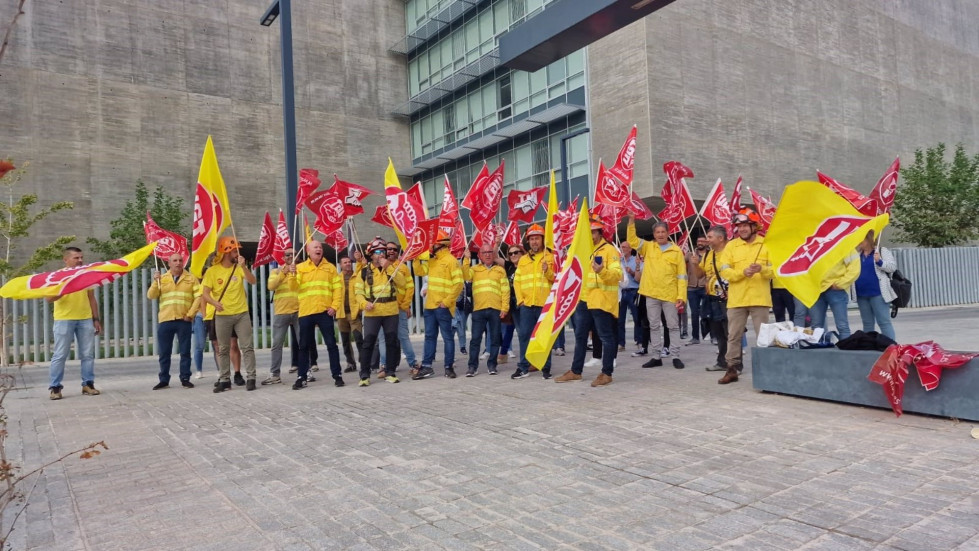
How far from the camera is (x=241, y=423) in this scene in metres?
6.68

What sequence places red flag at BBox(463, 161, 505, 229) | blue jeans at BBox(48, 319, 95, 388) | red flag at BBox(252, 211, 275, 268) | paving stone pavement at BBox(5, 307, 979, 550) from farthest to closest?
red flag at BBox(463, 161, 505, 229)
red flag at BBox(252, 211, 275, 268)
blue jeans at BBox(48, 319, 95, 388)
paving stone pavement at BBox(5, 307, 979, 550)

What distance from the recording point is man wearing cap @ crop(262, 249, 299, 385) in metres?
9.45

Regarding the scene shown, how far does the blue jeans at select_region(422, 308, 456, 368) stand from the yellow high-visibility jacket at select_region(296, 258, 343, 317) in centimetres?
134

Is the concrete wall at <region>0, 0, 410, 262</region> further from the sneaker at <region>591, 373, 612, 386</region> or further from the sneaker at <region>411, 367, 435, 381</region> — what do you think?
the sneaker at <region>591, 373, 612, 386</region>

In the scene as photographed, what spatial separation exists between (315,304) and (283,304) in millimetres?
839

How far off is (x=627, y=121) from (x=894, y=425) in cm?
2166

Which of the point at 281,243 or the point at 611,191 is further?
the point at 611,191

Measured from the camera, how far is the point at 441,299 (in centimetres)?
951

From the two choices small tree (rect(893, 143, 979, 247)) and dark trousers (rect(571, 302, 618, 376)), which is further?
small tree (rect(893, 143, 979, 247))

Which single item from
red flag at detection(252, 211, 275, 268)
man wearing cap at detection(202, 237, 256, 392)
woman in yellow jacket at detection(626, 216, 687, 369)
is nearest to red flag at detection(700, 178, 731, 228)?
woman in yellow jacket at detection(626, 216, 687, 369)

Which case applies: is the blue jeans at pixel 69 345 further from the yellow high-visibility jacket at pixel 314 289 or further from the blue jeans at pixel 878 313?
the blue jeans at pixel 878 313

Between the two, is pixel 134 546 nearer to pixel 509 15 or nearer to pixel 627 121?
pixel 627 121

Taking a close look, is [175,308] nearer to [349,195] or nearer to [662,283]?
[349,195]

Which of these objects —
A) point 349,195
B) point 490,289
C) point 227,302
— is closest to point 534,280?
point 490,289
